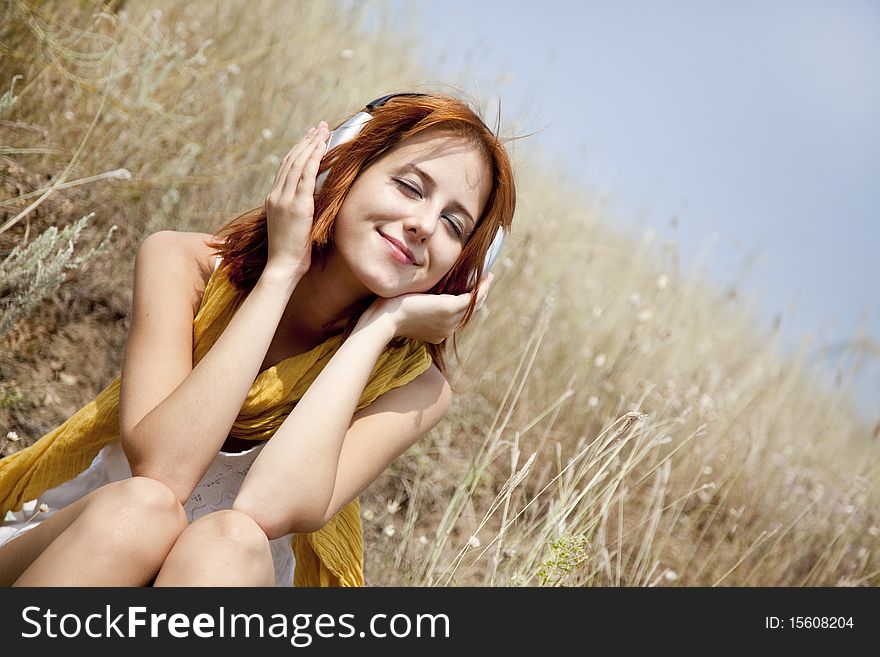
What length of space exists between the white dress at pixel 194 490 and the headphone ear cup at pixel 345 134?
72 cm

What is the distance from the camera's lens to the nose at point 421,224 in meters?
2.02

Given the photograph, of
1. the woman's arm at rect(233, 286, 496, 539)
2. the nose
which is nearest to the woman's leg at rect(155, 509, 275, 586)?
the woman's arm at rect(233, 286, 496, 539)

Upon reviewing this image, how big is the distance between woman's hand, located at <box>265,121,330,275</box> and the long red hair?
38 millimetres

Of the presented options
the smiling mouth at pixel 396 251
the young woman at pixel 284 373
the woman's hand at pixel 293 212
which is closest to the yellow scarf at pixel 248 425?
the young woman at pixel 284 373

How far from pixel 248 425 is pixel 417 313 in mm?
520

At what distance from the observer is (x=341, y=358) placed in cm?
202

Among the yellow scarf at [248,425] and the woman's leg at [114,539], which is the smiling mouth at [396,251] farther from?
the woman's leg at [114,539]

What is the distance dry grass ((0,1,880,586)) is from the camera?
3.18 meters

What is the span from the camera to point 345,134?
2160mm

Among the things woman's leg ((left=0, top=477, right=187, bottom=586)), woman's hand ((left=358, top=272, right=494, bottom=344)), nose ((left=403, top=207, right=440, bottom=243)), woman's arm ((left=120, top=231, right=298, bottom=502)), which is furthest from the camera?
woman's hand ((left=358, top=272, right=494, bottom=344))

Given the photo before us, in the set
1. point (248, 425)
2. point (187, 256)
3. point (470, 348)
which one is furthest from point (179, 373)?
point (470, 348)

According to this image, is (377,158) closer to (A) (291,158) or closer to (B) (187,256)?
(A) (291,158)

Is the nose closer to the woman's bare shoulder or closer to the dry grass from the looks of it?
the woman's bare shoulder
